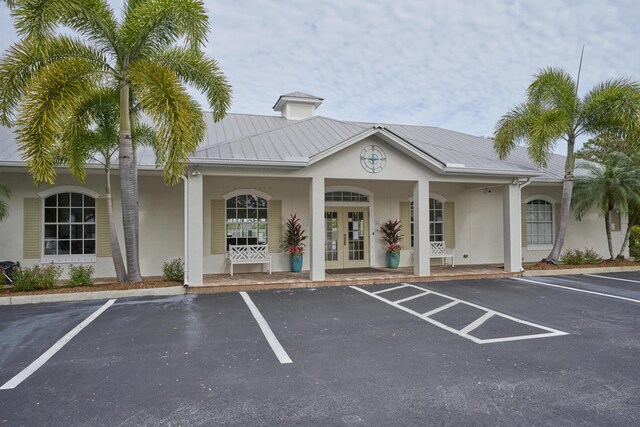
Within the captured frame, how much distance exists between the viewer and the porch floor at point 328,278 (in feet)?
31.6

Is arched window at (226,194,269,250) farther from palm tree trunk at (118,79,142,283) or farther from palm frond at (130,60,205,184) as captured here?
palm frond at (130,60,205,184)

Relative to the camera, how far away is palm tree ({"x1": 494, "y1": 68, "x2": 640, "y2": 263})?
37.5 feet

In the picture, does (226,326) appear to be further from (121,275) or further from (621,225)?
(621,225)

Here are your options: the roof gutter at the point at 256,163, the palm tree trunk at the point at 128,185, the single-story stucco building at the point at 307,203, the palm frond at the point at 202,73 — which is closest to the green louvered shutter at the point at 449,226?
the single-story stucco building at the point at 307,203

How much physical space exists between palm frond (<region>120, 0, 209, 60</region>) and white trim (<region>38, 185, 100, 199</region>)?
3.97m

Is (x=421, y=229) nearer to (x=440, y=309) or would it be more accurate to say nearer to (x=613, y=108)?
(x=440, y=309)

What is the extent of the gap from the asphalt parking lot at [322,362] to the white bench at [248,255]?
279cm

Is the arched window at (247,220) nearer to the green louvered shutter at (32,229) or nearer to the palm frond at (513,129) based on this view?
the green louvered shutter at (32,229)

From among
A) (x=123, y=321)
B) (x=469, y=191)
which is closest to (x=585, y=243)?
(x=469, y=191)

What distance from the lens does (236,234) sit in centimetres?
1180

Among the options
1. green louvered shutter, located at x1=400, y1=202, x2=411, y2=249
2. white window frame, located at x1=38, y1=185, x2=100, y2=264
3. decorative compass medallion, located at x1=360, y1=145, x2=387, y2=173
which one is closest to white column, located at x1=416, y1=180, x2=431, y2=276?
decorative compass medallion, located at x1=360, y1=145, x2=387, y2=173

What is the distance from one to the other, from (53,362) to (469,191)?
41.8 ft

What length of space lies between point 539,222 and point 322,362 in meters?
12.8

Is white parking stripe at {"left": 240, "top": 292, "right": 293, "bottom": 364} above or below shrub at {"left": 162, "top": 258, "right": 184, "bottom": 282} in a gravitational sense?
below
